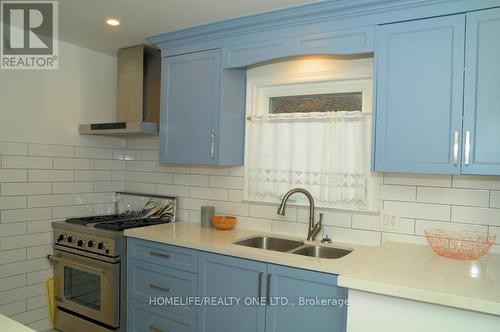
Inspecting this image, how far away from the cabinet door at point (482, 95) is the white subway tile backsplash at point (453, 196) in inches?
12.8

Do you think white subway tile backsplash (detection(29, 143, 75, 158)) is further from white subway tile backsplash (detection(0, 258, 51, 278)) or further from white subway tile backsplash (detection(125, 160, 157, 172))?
white subway tile backsplash (detection(0, 258, 51, 278))

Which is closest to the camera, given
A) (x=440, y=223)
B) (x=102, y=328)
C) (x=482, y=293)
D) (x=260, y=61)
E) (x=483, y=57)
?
(x=482, y=293)

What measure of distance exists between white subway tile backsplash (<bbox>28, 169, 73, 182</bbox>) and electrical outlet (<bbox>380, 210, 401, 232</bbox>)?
98.1 inches

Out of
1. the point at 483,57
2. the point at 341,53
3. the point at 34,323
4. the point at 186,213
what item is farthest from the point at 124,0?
the point at 34,323

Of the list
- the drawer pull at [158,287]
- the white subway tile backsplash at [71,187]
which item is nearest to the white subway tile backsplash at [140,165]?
the white subway tile backsplash at [71,187]

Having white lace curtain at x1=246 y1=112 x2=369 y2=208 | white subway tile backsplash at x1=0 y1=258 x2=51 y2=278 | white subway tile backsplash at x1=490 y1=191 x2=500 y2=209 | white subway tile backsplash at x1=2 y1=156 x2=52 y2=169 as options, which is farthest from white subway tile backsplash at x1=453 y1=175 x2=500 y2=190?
white subway tile backsplash at x1=0 y1=258 x2=51 y2=278

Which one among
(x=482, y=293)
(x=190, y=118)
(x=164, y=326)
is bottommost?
(x=164, y=326)

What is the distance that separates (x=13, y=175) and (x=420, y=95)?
2806 millimetres

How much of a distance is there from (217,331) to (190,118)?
1465 mm

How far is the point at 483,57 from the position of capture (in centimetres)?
178

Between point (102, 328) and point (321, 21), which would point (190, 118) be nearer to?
point (321, 21)

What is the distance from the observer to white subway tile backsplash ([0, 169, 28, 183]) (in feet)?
8.95

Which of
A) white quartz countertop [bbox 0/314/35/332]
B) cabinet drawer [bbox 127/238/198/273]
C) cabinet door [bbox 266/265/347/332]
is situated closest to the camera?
white quartz countertop [bbox 0/314/35/332]

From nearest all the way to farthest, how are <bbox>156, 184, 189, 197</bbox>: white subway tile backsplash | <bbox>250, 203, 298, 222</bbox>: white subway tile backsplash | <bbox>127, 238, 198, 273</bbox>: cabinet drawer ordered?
<bbox>127, 238, 198, 273</bbox>: cabinet drawer, <bbox>250, 203, 298, 222</bbox>: white subway tile backsplash, <bbox>156, 184, 189, 197</bbox>: white subway tile backsplash
